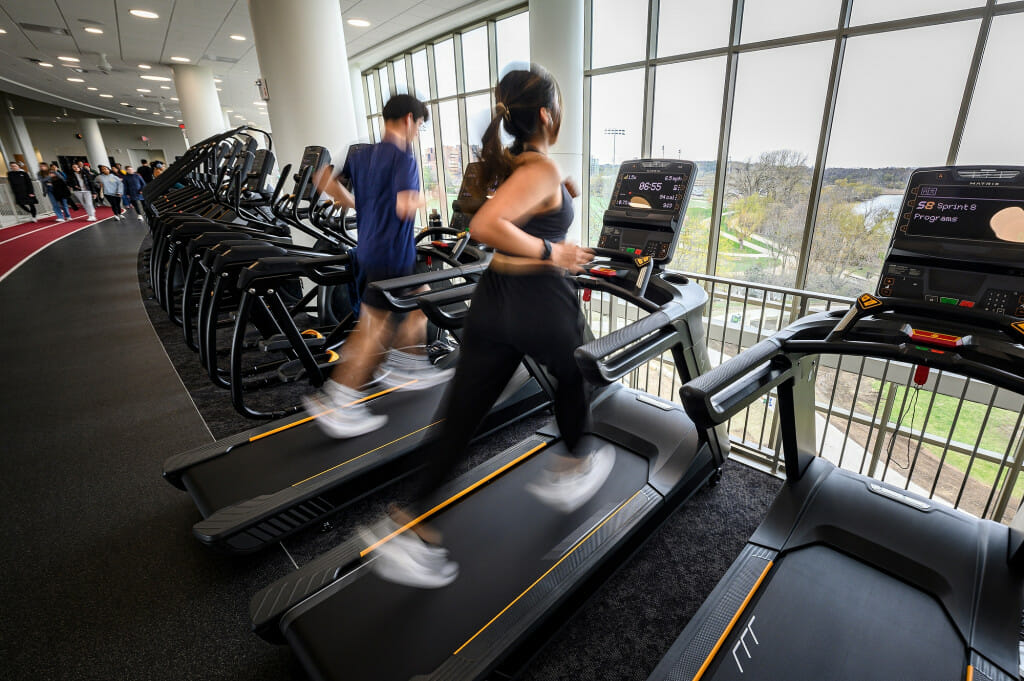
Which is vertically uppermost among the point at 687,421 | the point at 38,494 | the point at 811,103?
the point at 811,103

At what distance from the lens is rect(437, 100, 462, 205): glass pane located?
8.87m

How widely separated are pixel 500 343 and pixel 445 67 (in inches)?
345

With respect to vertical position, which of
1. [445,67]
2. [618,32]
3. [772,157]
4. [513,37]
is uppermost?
[513,37]

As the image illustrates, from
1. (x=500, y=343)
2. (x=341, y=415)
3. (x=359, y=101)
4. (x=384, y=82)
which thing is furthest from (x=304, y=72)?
(x=359, y=101)

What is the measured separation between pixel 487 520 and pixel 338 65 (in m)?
4.52

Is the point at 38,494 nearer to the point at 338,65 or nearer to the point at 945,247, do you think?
the point at 945,247

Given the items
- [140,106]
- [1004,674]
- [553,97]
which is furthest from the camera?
[140,106]

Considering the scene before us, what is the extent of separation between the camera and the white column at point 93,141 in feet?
63.3

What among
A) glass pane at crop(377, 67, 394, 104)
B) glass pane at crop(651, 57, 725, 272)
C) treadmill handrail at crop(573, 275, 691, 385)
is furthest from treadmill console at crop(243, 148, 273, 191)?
glass pane at crop(377, 67, 394, 104)

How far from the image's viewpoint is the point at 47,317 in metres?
4.81

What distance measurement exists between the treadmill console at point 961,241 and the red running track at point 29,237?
9.14 meters

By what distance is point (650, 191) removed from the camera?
2.14 m

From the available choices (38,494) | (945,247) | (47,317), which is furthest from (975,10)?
(47,317)

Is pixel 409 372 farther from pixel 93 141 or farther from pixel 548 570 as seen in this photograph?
pixel 93 141
